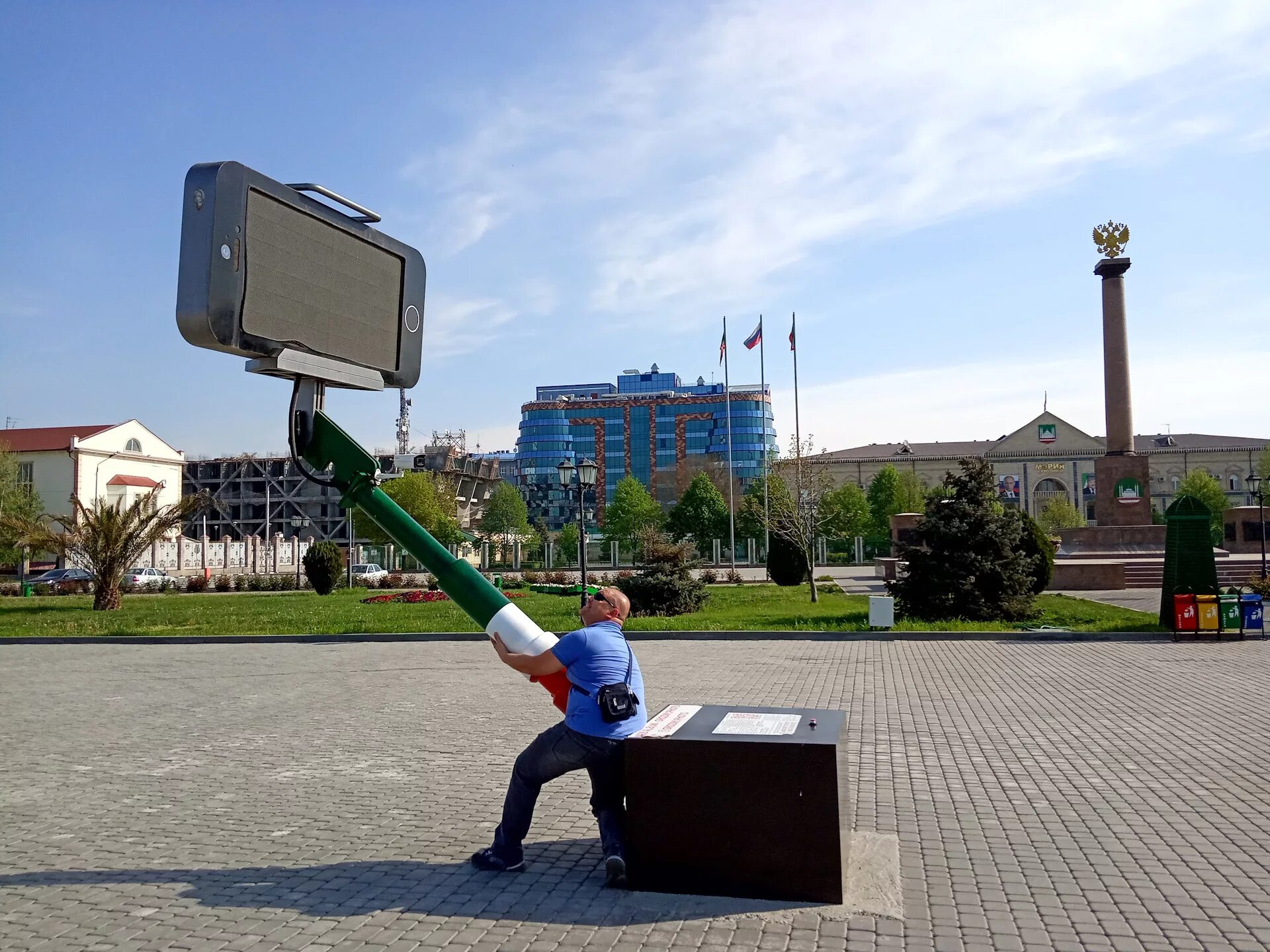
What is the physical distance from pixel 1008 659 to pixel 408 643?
11159 millimetres

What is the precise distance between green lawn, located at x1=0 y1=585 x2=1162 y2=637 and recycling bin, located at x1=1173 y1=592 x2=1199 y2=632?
1.20 metres

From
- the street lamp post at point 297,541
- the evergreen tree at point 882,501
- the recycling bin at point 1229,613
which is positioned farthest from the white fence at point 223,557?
the recycling bin at point 1229,613

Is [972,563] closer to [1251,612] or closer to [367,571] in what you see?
[1251,612]

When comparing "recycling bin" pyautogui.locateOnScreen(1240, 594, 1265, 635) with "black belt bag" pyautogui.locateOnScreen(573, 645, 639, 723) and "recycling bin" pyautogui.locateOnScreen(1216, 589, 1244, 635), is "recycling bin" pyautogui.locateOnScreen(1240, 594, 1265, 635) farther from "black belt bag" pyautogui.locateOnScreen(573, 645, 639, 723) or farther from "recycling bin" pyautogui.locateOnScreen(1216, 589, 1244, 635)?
"black belt bag" pyautogui.locateOnScreen(573, 645, 639, 723)

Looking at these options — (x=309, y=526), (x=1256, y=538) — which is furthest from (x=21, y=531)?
(x=309, y=526)

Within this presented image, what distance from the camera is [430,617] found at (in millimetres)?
24781

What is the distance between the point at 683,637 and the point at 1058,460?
84.4m

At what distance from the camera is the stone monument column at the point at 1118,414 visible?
41.0 meters

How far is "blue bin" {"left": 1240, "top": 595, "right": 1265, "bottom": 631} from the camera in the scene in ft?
56.0

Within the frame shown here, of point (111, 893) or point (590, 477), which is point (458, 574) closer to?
point (111, 893)

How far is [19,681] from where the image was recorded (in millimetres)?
14812

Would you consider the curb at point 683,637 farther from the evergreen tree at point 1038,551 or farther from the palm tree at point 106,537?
the palm tree at point 106,537

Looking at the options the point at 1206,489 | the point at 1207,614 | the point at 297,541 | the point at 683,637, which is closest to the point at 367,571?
the point at 297,541

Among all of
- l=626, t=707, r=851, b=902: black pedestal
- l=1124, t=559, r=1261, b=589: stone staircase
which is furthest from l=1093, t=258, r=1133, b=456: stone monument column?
l=626, t=707, r=851, b=902: black pedestal
